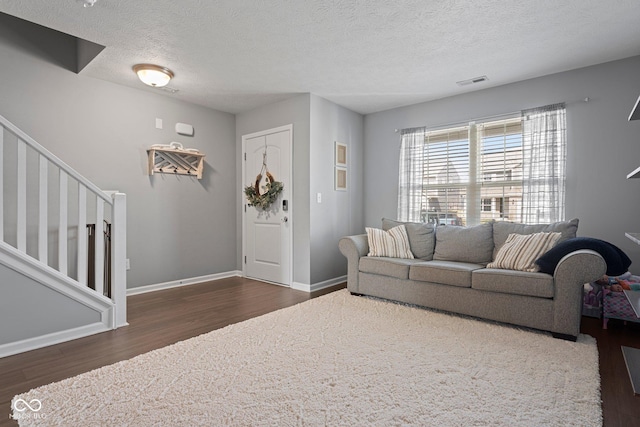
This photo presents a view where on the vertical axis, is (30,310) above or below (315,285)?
above

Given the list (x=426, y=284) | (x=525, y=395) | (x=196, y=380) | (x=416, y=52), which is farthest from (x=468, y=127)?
(x=196, y=380)

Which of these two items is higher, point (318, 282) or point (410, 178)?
point (410, 178)

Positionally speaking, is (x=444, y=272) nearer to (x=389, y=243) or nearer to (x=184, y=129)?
(x=389, y=243)

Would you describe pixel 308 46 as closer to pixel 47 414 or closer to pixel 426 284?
pixel 426 284

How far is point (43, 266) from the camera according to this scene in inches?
99.6

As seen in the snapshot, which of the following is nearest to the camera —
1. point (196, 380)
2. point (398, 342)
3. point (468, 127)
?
point (196, 380)

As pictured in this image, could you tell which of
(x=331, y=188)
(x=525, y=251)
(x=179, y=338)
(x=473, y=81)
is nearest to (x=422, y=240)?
(x=525, y=251)

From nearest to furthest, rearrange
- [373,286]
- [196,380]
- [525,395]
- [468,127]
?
[525,395]
[196,380]
[373,286]
[468,127]

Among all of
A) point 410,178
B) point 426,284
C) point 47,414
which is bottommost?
point 47,414

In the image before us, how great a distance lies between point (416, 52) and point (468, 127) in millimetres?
1549

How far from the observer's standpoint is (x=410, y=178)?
4762 mm

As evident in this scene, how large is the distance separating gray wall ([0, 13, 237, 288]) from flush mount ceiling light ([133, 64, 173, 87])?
0.74 metres

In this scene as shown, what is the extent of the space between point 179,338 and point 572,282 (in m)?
3.12

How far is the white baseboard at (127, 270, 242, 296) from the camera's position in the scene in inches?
165
